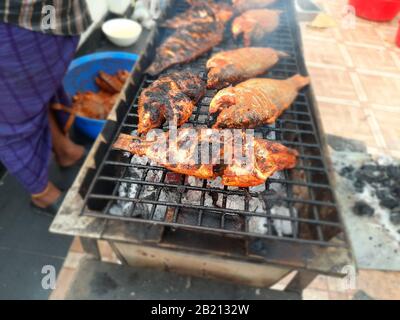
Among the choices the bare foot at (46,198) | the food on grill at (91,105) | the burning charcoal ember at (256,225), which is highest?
the food on grill at (91,105)

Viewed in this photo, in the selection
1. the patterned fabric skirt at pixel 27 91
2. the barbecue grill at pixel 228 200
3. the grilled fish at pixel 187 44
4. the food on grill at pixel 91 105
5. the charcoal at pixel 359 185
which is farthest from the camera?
the food on grill at pixel 91 105

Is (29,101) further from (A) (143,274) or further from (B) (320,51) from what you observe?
(B) (320,51)

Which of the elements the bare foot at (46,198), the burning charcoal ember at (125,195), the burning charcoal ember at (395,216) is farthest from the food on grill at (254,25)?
the bare foot at (46,198)

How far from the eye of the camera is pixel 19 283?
108 inches

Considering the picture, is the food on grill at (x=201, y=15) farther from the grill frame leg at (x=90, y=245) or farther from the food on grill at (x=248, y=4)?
the grill frame leg at (x=90, y=245)

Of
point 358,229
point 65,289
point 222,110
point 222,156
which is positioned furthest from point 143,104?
point 358,229

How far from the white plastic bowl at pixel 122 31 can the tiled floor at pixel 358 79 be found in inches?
112

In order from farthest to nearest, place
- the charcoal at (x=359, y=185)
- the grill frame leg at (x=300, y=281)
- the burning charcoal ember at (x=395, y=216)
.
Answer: the charcoal at (x=359, y=185) → the burning charcoal ember at (x=395, y=216) → the grill frame leg at (x=300, y=281)

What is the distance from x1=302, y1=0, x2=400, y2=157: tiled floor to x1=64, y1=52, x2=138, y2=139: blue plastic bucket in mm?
2770

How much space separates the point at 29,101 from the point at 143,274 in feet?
5.48

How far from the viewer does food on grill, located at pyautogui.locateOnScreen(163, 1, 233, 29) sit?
10.5 ft

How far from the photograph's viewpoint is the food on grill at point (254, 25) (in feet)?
10.3

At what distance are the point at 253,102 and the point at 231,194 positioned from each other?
74cm
